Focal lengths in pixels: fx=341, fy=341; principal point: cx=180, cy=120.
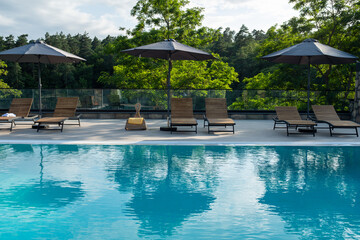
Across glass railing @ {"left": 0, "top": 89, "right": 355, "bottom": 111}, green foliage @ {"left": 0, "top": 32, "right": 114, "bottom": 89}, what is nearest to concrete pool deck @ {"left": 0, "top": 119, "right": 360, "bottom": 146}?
glass railing @ {"left": 0, "top": 89, "right": 355, "bottom": 111}

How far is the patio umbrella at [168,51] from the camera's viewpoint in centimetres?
1061

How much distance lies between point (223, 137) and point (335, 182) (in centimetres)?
449

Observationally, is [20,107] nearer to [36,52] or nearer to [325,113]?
[36,52]

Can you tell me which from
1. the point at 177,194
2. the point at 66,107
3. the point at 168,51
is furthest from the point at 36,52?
the point at 177,194

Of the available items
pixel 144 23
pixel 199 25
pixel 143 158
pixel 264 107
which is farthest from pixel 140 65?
pixel 143 158

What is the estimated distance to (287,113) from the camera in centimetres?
1149

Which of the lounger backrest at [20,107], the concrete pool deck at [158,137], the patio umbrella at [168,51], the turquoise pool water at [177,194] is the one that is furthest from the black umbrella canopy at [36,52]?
the turquoise pool water at [177,194]

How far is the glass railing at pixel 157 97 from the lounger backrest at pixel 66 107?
3.15m

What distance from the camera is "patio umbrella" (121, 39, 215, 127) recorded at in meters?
10.6

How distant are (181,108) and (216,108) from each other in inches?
48.4

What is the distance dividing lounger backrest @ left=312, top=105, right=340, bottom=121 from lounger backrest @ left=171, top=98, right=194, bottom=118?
13.7ft

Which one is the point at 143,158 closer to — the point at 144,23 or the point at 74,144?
the point at 74,144

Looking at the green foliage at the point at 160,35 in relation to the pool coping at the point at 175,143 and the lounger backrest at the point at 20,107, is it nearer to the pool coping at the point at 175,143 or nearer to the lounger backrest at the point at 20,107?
the lounger backrest at the point at 20,107

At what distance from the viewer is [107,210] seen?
4.52m
